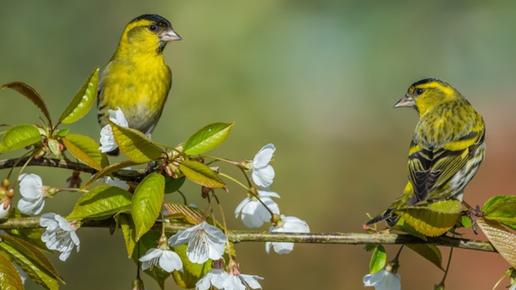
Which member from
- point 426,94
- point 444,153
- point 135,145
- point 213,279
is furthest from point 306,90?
point 135,145

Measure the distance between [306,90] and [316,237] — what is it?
638 centimetres

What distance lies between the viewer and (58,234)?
4.31ft

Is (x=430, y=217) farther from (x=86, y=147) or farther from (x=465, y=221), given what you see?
(x=86, y=147)

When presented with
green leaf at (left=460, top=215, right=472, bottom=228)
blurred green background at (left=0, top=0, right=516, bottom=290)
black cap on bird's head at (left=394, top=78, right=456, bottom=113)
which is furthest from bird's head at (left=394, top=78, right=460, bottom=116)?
blurred green background at (left=0, top=0, right=516, bottom=290)

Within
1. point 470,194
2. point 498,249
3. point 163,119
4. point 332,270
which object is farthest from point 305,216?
point 498,249

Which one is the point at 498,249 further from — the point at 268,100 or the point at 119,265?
the point at 268,100

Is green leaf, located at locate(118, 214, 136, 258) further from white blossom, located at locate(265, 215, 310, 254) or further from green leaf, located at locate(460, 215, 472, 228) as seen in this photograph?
green leaf, located at locate(460, 215, 472, 228)

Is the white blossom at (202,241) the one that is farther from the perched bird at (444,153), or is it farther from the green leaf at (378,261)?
the perched bird at (444,153)

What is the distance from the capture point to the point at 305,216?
211 inches

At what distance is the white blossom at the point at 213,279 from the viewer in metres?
1.29

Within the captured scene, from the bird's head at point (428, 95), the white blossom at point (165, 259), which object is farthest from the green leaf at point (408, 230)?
the bird's head at point (428, 95)

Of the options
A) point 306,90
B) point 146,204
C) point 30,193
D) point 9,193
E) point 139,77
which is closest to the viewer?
point 146,204

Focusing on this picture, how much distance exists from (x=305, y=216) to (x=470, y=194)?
1163 millimetres

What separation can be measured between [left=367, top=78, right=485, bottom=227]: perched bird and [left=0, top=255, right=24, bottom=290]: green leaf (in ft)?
3.12
